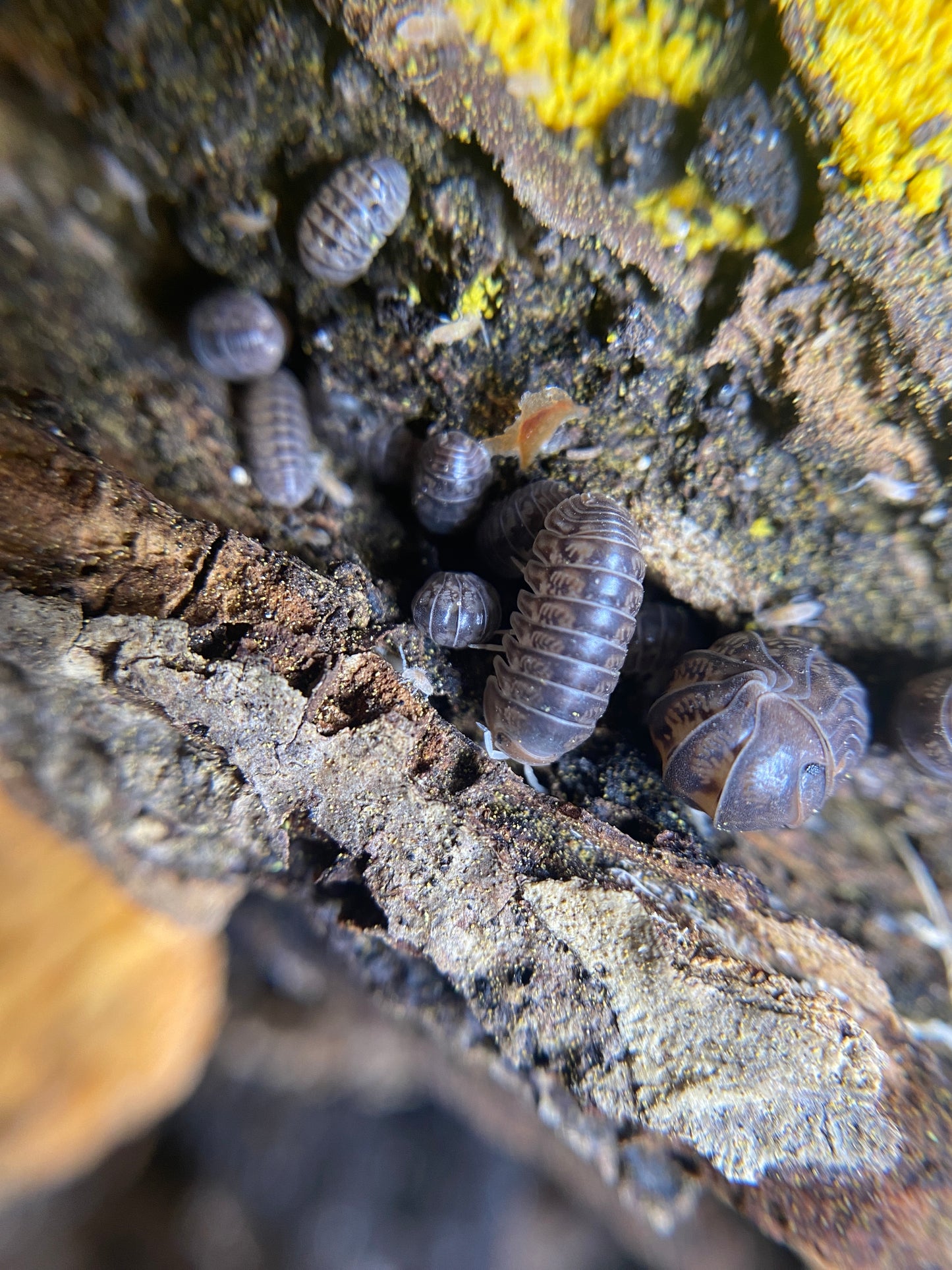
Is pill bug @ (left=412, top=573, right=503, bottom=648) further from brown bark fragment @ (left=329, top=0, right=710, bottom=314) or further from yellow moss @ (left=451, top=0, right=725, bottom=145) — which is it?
yellow moss @ (left=451, top=0, right=725, bottom=145)

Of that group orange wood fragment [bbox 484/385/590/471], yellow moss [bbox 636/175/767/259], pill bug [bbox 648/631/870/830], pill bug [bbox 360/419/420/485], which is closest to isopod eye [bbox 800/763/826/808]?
pill bug [bbox 648/631/870/830]

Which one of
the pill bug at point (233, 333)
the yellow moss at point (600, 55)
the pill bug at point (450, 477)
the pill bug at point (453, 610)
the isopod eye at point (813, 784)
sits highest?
the yellow moss at point (600, 55)

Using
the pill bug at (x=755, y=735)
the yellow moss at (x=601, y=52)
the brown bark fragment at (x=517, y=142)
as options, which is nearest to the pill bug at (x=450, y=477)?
the brown bark fragment at (x=517, y=142)

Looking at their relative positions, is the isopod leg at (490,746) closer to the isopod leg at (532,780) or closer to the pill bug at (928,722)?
the isopod leg at (532,780)

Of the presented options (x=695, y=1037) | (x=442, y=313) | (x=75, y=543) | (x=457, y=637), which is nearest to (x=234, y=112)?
(x=442, y=313)

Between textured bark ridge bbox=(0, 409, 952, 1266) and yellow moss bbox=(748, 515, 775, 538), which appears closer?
textured bark ridge bbox=(0, 409, 952, 1266)

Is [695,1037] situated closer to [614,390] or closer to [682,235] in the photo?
[614,390]
